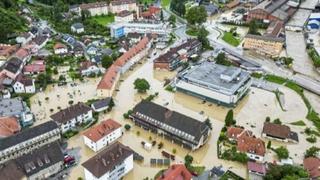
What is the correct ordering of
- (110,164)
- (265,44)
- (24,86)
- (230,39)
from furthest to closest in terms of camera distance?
(230,39), (265,44), (24,86), (110,164)

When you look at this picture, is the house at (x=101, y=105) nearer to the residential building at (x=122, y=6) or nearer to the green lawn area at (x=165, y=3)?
the residential building at (x=122, y=6)

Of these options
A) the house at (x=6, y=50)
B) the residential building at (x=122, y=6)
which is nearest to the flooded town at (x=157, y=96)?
the house at (x=6, y=50)

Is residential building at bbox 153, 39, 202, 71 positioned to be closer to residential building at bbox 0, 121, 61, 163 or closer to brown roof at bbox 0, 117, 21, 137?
residential building at bbox 0, 121, 61, 163

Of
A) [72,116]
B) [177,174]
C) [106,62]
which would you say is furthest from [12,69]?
[177,174]

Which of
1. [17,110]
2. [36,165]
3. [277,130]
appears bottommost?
[277,130]

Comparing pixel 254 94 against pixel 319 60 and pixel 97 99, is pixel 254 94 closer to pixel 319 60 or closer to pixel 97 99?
pixel 319 60

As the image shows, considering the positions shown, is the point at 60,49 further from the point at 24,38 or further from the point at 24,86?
the point at 24,86
